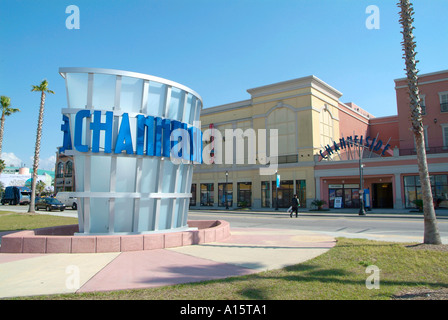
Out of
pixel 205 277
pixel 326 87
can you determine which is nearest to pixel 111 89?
pixel 205 277

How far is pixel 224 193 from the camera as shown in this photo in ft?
155

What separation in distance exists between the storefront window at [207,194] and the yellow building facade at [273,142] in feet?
0.49

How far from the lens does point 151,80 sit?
11945 mm

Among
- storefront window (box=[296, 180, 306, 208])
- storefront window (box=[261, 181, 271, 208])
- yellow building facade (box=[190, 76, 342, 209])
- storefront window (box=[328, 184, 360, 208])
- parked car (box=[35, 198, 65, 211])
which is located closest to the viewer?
storefront window (box=[328, 184, 360, 208])

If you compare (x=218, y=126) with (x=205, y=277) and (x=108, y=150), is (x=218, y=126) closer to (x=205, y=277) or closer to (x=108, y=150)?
(x=108, y=150)

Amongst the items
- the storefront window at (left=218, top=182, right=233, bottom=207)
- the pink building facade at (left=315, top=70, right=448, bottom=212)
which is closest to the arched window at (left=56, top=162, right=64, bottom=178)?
the storefront window at (left=218, top=182, right=233, bottom=207)

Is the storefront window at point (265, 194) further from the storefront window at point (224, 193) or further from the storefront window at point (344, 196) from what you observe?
the storefront window at point (344, 196)

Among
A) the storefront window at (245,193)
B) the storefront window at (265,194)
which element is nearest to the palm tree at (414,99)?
the storefront window at (265,194)

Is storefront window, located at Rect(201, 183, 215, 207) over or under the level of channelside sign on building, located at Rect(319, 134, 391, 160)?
under

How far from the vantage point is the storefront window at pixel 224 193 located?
46.1 metres

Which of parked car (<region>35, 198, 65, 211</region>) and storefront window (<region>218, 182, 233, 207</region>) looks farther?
storefront window (<region>218, 182, 233, 207</region>)

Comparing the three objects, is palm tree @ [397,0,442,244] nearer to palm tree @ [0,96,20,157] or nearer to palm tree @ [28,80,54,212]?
palm tree @ [28,80,54,212]

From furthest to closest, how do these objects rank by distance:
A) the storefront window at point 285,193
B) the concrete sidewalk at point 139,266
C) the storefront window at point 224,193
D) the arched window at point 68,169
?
the arched window at point 68,169 < the storefront window at point 224,193 < the storefront window at point 285,193 < the concrete sidewalk at point 139,266

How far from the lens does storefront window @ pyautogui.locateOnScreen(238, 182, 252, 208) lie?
44.0 meters
